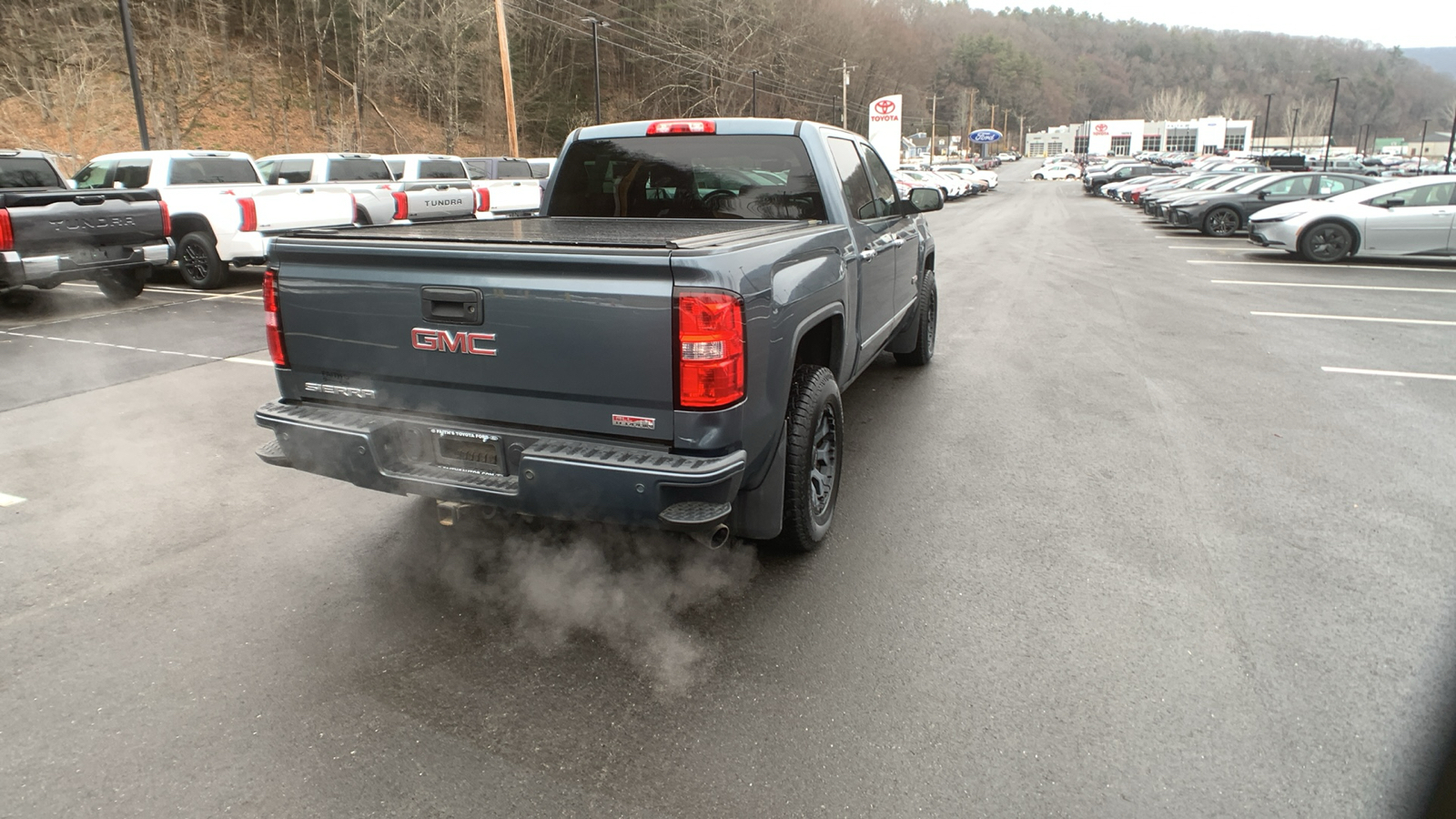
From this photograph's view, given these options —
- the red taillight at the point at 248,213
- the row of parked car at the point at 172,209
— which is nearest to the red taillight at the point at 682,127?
the row of parked car at the point at 172,209

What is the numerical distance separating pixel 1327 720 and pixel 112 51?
42296mm

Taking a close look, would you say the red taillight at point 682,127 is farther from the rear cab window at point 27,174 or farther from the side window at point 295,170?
the side window at point 295,170

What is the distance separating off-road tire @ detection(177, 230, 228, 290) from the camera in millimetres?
11336

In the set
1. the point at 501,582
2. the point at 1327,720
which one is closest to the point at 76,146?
the point at 501,582

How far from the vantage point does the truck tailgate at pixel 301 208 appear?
10844mm

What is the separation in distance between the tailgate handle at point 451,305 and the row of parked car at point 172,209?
4992 mm

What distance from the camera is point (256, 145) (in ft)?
120

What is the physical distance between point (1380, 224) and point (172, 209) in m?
18.0

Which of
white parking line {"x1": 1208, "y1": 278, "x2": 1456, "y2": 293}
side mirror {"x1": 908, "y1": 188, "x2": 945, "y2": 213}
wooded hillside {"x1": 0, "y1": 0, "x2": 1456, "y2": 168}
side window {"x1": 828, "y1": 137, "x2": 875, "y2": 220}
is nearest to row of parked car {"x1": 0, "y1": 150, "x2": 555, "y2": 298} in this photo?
side window {"x1": 828, "y1": 137, "x2": 875, "y2": 220}

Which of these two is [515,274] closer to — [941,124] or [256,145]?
[256,145]

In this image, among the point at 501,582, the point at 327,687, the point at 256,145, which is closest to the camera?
the point at 327,687

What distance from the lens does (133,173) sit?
11836 millimetres

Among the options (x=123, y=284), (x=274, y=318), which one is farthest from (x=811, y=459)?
(x=123, y=284)

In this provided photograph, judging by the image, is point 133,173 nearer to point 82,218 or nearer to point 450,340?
point 82,218
